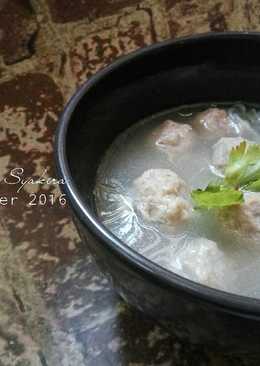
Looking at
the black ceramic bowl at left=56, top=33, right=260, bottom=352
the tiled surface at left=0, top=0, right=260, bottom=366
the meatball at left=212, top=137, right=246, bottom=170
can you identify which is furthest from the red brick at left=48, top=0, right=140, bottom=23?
the meatball at left=212, top=137, right=246, bottom=170

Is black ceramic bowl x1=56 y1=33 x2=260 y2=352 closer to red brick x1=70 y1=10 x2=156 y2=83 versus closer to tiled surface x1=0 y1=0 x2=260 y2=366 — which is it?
tiled surface x1=0 y1=0 x2=260 y2=366

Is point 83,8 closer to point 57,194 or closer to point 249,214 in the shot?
point 57,194

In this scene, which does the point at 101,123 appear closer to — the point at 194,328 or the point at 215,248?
the point at 215,248

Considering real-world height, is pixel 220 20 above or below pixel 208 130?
above

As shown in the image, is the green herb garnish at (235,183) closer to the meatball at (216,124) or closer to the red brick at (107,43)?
the meatball at (216,124)

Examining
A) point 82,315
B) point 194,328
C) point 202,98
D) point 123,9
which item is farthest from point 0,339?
point 123,9

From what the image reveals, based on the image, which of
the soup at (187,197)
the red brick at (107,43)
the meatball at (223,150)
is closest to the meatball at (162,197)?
the soup at (187,197)

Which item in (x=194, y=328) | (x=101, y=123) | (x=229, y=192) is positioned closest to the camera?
(x=194, y=328)
